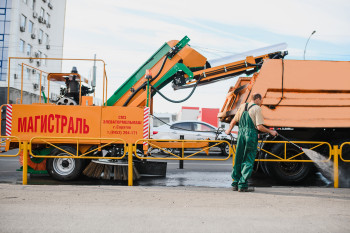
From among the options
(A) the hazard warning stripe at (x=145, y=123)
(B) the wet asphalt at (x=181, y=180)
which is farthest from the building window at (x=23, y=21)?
(A) the hazard warning stripe at (x=145, y=123)

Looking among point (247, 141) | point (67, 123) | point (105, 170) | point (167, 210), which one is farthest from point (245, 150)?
point (67, 123)

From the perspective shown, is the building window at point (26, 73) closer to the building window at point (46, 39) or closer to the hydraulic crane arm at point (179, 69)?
the building window at point (46, 39)

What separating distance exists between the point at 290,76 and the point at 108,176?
190 inches

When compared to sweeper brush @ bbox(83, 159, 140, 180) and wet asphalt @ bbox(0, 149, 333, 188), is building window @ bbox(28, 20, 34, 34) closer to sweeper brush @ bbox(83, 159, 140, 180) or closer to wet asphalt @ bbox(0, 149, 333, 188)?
wet asphalt @ bbox(0, 149, 333, 188)

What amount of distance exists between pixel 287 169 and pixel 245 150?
2057mm

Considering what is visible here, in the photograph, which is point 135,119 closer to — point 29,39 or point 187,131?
point 187,131

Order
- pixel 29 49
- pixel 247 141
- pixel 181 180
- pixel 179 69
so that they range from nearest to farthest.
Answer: pixel 247 141 → pixel 179 69 → pixel 181 180 → pixel 29 49

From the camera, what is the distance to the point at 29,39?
1507 inches

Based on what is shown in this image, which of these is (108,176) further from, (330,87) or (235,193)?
(330,87)

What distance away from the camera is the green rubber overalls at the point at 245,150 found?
21.7 ft

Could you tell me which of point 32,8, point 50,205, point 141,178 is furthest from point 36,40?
point 50,205

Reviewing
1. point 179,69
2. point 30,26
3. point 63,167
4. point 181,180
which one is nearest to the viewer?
point 63,167

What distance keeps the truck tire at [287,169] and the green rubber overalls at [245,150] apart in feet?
4.96

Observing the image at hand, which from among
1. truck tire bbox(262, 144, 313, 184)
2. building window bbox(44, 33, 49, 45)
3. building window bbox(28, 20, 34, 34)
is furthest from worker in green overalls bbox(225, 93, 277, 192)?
building window bbox(44, 33, 49, 45)
